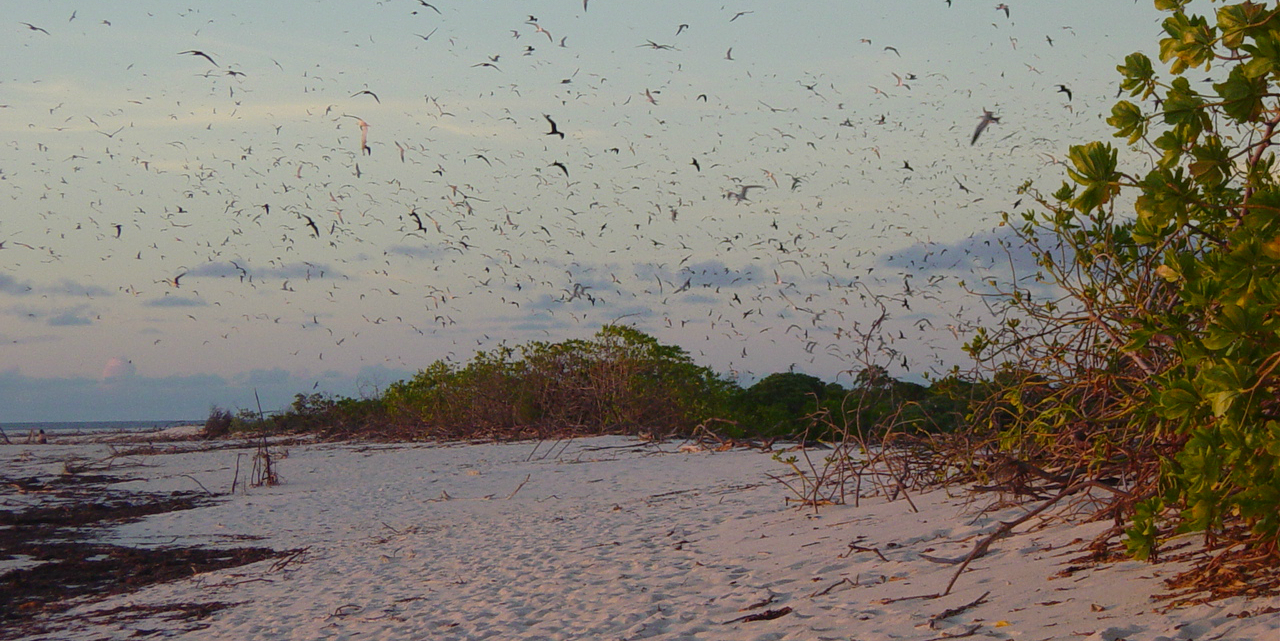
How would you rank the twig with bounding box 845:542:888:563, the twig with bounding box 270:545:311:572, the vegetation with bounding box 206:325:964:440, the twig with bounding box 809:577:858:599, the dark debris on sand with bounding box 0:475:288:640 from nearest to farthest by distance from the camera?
the twig with bounding box 809:577:858:599 → the twig with bounding box 845:542:888:563 → the dark debris on sand with bounding box 0:475:288:640 → the twig with bounding box 270:545:311:572 → the vegetation with bounding box 206:325:964:440

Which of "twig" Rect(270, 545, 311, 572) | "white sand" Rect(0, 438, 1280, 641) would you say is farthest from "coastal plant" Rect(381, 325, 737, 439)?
"twig" Rect(270, 545, 311, 572)

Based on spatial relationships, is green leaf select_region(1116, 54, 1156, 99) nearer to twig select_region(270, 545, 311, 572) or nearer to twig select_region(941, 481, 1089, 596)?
twig select_region(941, 481, 1089, 596)

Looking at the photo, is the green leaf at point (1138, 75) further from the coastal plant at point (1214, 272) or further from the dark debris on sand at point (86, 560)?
the dark debris on sand at point (86, 560)

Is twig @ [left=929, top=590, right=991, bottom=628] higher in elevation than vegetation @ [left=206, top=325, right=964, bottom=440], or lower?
lower

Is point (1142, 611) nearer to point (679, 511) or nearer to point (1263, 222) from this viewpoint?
point (1263, 222)

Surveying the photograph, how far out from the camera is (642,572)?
525cm

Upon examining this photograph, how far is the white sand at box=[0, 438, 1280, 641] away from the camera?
3.36 m

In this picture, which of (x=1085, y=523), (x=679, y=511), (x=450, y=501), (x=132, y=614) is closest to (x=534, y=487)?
(x=450, y=501)

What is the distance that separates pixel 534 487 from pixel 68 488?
7120mm

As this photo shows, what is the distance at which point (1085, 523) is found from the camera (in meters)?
4.26

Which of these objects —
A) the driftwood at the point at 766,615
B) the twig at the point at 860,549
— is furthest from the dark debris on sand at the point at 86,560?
the twig at the point at 860,549

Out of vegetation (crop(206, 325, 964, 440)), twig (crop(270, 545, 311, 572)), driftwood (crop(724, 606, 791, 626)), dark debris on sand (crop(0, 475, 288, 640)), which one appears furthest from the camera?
vegetation (crop(206, 325, 964, 440))

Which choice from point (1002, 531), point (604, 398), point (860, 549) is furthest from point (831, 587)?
point (604, 398)

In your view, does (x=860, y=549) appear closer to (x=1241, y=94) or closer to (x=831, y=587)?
(x=831, y=587)
